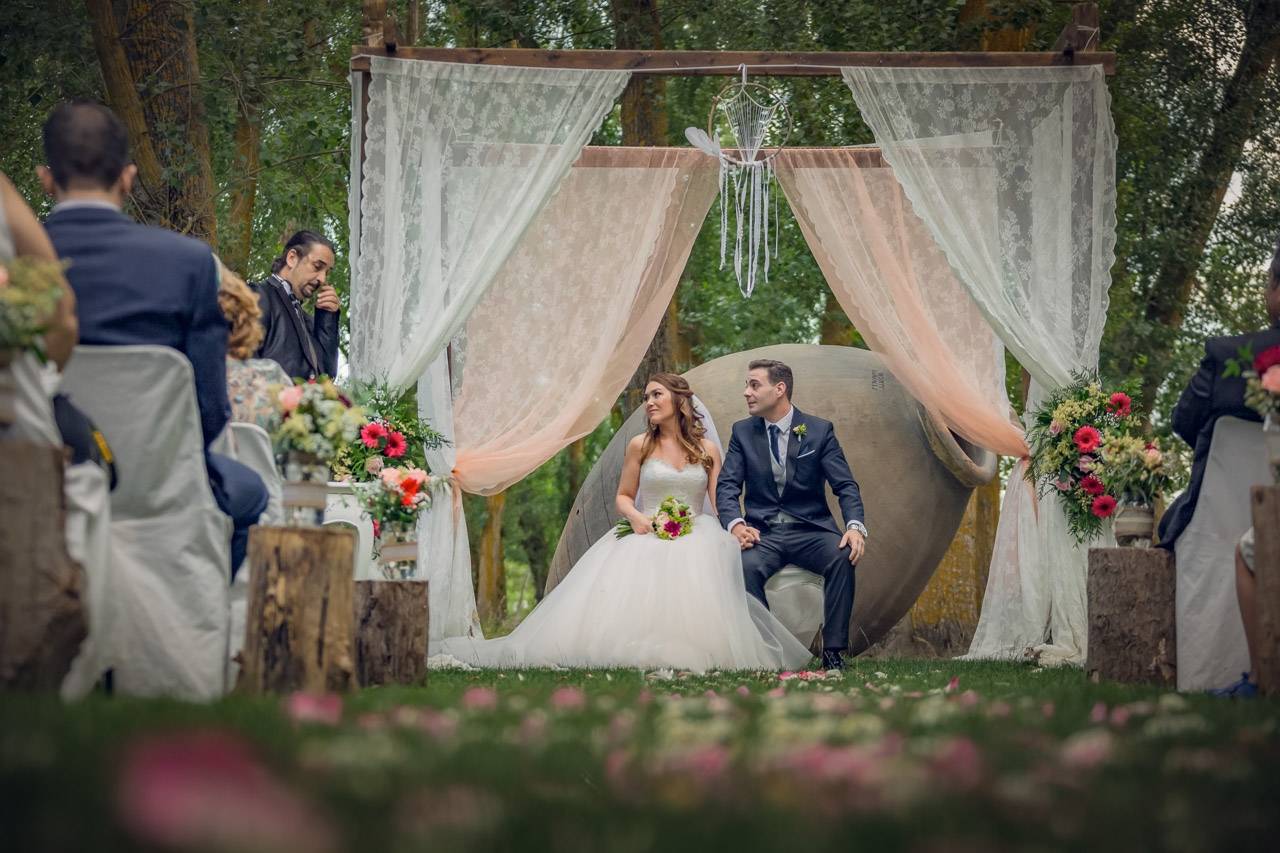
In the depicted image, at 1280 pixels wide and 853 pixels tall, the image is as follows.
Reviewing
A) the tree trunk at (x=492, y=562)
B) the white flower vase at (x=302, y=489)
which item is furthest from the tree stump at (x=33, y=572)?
the tree trunk at (x=492, y=562)

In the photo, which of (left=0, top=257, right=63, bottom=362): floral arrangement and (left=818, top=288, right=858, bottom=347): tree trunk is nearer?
(left=0, top=257, right=63, bottom=362): floral arrangement

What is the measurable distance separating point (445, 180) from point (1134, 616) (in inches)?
181

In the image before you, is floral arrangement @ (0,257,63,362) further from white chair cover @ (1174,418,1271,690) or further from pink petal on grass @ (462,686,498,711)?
white chair cover @ (1174,418,1271,690)

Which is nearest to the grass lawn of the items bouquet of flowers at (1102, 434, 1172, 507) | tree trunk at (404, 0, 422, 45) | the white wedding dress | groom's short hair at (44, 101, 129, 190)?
groom's short hair at (44, 101, 129, 190)

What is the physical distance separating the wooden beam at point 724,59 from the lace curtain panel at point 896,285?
0.69m

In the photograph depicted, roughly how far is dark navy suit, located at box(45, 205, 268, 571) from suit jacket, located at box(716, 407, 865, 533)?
14.3ft

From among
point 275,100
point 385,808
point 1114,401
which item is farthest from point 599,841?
point 275,100

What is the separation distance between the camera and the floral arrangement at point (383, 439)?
7.27 metres

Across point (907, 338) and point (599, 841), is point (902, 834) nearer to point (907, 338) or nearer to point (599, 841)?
point (599, 841)

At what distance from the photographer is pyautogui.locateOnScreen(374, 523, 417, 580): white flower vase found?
21.2 ft

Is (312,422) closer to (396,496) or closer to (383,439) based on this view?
(396,496)

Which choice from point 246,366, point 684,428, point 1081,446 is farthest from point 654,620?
point 246,366

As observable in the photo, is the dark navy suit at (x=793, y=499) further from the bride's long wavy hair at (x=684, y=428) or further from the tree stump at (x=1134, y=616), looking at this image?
the tree stump at (x=1134, y=616)

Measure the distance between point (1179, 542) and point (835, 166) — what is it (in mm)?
3826
